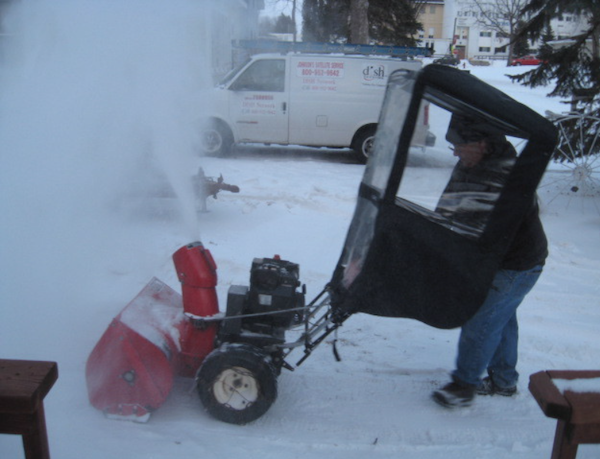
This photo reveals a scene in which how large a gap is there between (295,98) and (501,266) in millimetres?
7921

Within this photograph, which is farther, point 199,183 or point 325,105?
point 325,105

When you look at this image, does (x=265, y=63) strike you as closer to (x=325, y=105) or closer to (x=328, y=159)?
(x=325, y=105)

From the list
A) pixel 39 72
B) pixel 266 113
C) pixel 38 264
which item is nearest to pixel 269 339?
pixel 38 264

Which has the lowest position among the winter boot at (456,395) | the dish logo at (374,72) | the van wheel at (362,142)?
the winter boot at (456,395)

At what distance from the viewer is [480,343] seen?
2.99 meters

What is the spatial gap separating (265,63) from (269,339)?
808 centimetres

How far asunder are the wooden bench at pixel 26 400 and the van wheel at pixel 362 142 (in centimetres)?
893

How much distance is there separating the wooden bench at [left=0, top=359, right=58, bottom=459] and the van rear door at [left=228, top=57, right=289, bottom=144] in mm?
8562

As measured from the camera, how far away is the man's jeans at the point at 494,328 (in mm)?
2896

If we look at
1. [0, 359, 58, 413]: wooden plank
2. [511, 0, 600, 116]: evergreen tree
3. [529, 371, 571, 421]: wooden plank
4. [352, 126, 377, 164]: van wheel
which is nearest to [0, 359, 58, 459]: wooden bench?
[0, 359, 58, 413]: wooden plank

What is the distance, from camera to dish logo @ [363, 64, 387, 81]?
402 inches

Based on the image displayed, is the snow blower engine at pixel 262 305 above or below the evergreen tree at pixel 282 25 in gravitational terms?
below

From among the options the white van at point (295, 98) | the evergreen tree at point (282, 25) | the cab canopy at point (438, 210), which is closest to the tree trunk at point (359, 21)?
the white van at point (295, 98)

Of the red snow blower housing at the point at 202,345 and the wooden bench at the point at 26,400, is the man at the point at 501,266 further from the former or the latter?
the wooden bench at the point at 26,400
